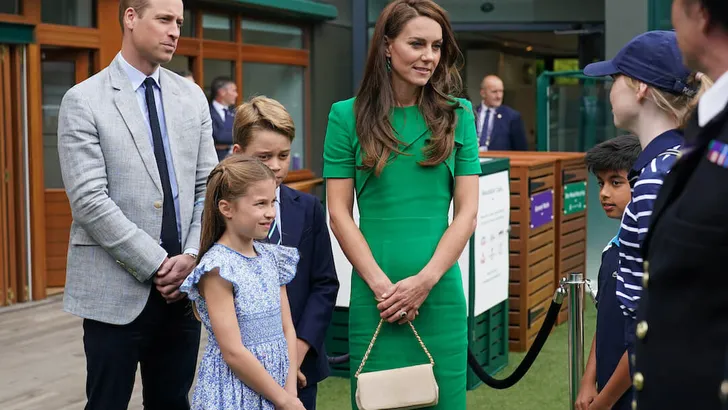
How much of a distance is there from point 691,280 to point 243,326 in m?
1.77

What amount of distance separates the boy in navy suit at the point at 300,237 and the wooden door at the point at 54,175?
6.87 meters

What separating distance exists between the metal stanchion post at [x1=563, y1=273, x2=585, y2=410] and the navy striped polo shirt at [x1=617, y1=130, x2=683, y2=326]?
2046 mm

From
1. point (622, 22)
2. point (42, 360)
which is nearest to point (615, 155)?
point (42, 360)

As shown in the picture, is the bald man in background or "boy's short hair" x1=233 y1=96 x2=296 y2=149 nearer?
"boy's short hair" x1=233 y1=96 x2=296 y2=149

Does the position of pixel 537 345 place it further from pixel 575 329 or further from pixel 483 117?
pixel 483 117

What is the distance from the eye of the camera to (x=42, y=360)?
7.70 m

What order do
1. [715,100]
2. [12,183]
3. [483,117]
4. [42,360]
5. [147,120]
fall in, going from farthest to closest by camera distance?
[483,117] < [12,183] < [42,360] < [147,120] < [715,100]

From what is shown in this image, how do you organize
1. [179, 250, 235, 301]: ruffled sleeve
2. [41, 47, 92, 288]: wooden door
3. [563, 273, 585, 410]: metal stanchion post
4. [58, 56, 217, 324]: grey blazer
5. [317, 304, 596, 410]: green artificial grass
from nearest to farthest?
[179, 250, 235, 301]: ruffled sleeve, [58, 56, 217, 324]: grey blazer, [563, 273, 585, 410]: metal stanchion post, [317, 304, 596, 410]: green artificial grass, [41, 47, 92, 288]: wooden door

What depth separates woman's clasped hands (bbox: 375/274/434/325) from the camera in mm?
3527

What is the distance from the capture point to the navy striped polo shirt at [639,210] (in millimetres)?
2705

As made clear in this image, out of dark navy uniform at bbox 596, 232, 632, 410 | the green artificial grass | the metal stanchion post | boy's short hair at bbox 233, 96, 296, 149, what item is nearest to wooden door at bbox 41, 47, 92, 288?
the green artificial grass

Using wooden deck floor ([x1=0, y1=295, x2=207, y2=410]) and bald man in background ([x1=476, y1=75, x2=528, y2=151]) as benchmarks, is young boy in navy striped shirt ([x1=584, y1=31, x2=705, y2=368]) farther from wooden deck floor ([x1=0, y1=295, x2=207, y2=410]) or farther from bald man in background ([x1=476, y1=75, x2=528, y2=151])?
bald man in background ([x1=476, y1=75, x2=528, y2=151])

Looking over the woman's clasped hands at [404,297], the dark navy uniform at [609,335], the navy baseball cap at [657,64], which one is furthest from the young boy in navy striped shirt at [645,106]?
the woman's clasped hands at [404,297]

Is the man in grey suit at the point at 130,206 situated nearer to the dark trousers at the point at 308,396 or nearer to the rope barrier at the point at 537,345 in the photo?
the dark trousers at the point at 308,396
